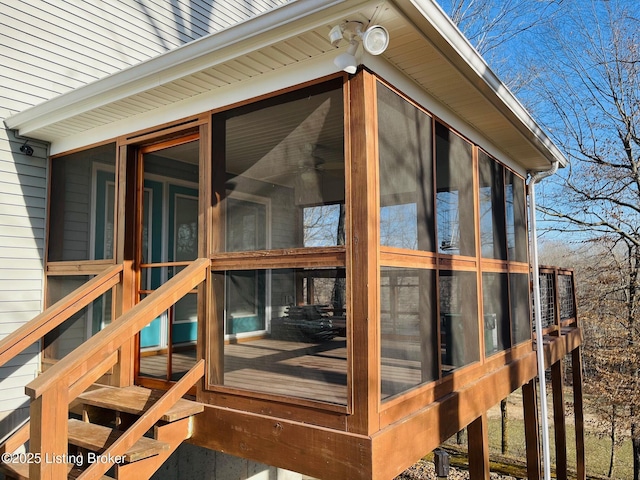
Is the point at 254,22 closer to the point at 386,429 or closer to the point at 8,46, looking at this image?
the point at 386,429

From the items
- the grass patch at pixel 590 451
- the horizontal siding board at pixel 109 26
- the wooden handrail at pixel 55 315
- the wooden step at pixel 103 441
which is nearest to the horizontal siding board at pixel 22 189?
the wooden handrail at pixel 55 315

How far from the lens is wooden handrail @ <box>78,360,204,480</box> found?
2.69 m

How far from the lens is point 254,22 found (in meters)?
2.83

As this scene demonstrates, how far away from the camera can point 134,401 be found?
11.5ft

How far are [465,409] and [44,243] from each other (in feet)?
14.1

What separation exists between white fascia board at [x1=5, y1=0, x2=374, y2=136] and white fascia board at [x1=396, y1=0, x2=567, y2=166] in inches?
16.3

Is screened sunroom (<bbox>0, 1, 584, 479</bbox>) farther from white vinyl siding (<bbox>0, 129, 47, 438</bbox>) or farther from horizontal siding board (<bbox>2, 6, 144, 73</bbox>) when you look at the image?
horizontal siding board (<bbox>2, 6, 144, 73</bbox>)

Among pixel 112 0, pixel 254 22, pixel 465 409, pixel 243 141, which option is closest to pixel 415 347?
pixel 465 409

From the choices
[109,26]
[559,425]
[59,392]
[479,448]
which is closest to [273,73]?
[59,392]

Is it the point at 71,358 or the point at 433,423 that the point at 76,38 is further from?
the point at 433,423

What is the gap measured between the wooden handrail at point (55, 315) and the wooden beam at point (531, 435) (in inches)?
202

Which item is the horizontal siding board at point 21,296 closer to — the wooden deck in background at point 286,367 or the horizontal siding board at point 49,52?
the wooden deck in background at point 286,367

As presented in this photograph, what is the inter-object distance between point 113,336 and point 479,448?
372 cm

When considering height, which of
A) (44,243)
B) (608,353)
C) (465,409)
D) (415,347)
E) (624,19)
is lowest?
(608,353)
